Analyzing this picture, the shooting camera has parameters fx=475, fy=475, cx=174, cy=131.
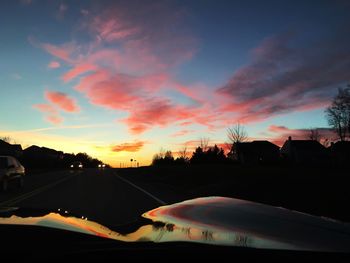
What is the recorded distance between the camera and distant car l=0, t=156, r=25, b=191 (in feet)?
77.8

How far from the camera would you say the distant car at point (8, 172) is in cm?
2370

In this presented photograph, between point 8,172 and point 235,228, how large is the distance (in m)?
22.8

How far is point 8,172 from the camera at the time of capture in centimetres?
2420

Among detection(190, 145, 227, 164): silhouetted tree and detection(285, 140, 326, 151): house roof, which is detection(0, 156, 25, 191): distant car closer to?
detection(190, 145, 227, 164): silhouetted tree

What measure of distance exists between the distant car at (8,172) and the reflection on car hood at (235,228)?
21094 millimetres

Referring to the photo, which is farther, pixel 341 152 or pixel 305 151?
pixel 305 151

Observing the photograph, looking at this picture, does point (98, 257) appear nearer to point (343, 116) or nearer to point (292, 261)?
point (292, 261)

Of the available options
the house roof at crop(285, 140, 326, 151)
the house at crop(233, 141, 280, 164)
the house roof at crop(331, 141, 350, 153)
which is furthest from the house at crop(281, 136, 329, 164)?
the house roof at crop(331, 141, 350, 153)

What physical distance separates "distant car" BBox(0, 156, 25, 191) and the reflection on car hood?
21094mm

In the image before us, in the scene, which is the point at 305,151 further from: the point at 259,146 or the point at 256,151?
the point at 259,146

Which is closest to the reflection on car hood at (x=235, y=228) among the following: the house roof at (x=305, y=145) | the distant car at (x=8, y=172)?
the distant car at (x=8, y=172)

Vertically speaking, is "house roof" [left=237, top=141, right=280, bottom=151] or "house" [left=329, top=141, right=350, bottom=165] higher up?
"house roof" [left=237, top=141, right=280, bottom=151]

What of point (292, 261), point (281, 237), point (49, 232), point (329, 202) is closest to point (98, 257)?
point (49, 232)

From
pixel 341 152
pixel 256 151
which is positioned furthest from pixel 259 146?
pixel 341 152
